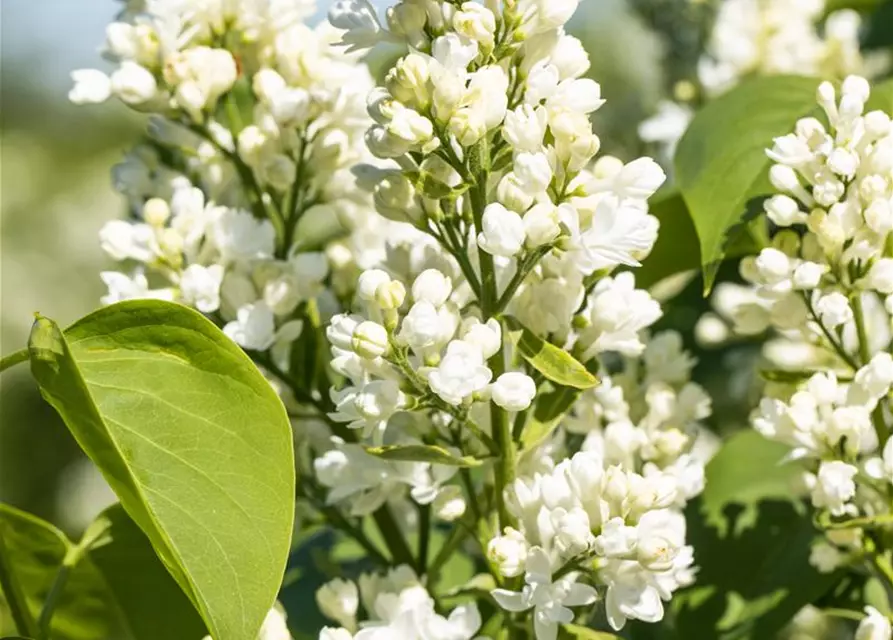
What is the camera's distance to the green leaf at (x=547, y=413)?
66 centimetres

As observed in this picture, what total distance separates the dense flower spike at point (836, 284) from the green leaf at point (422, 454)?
197mm

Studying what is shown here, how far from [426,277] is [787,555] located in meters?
Answer: 0.35

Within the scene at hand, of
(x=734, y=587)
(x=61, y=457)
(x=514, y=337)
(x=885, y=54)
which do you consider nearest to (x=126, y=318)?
(x=514, y=337)

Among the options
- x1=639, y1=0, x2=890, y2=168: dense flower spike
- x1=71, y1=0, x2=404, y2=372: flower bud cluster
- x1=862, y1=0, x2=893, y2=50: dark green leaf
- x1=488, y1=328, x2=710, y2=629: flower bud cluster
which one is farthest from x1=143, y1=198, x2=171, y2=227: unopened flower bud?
x1=862, y1=0, x2=893, y2=50: dark green leaf

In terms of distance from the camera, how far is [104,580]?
30.6 inches

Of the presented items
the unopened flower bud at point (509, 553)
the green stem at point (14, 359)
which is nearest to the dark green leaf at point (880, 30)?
the unopened flower bud at point (509, 553)

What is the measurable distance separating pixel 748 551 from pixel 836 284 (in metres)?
0.21

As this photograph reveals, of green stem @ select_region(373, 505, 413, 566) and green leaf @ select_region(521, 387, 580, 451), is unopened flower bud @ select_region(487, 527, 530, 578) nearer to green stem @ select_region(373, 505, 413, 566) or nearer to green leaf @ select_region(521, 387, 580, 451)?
green leaf @ select_region(521, 387, 580, 451)

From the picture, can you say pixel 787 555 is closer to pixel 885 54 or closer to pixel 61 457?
pixel 885 54

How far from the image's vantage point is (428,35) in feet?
2.06

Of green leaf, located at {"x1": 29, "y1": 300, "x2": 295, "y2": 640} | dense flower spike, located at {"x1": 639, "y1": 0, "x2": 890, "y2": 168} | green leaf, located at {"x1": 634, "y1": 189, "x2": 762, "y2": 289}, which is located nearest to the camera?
green leaf, located at {"x1": 29, "y1": 300, "x2": 295, "y2": 640}

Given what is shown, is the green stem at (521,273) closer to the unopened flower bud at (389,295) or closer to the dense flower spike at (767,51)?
the unopened flower bud at (389,295)

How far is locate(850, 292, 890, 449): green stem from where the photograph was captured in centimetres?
71

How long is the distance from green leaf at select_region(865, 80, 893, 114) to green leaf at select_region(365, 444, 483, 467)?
0.36 m
